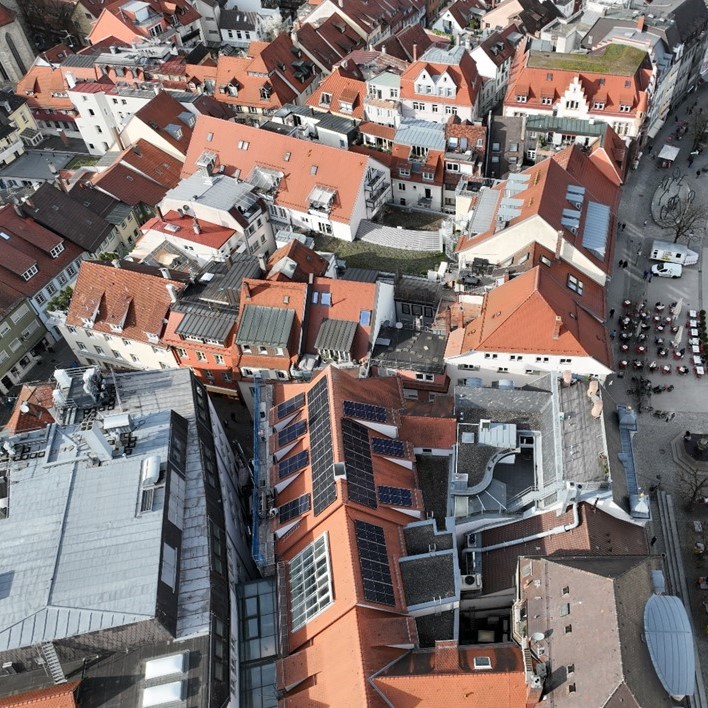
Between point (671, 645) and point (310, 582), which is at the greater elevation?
point (310, 582)

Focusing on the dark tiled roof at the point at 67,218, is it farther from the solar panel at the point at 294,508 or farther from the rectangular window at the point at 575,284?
the rectangular window at the point at 575,284

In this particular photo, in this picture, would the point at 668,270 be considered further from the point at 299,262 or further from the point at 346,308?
the point at 299,262

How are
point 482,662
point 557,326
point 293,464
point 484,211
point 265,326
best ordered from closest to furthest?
point 482,662 → point 293,464 → point 557,326 → point 265,326 → point 484,211

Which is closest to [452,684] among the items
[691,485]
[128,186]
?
[691,485]

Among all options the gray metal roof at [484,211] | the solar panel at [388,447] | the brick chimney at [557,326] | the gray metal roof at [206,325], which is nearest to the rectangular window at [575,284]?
the brick chimney at [557,326]

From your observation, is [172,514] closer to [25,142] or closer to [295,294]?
[295,294]

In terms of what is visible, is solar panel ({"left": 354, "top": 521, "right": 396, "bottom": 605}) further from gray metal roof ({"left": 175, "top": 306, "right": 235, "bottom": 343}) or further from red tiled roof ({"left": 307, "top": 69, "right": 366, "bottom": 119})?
red tiled roof ({"left": 307, "top": 69, "right": 366, "bottom": 119})
